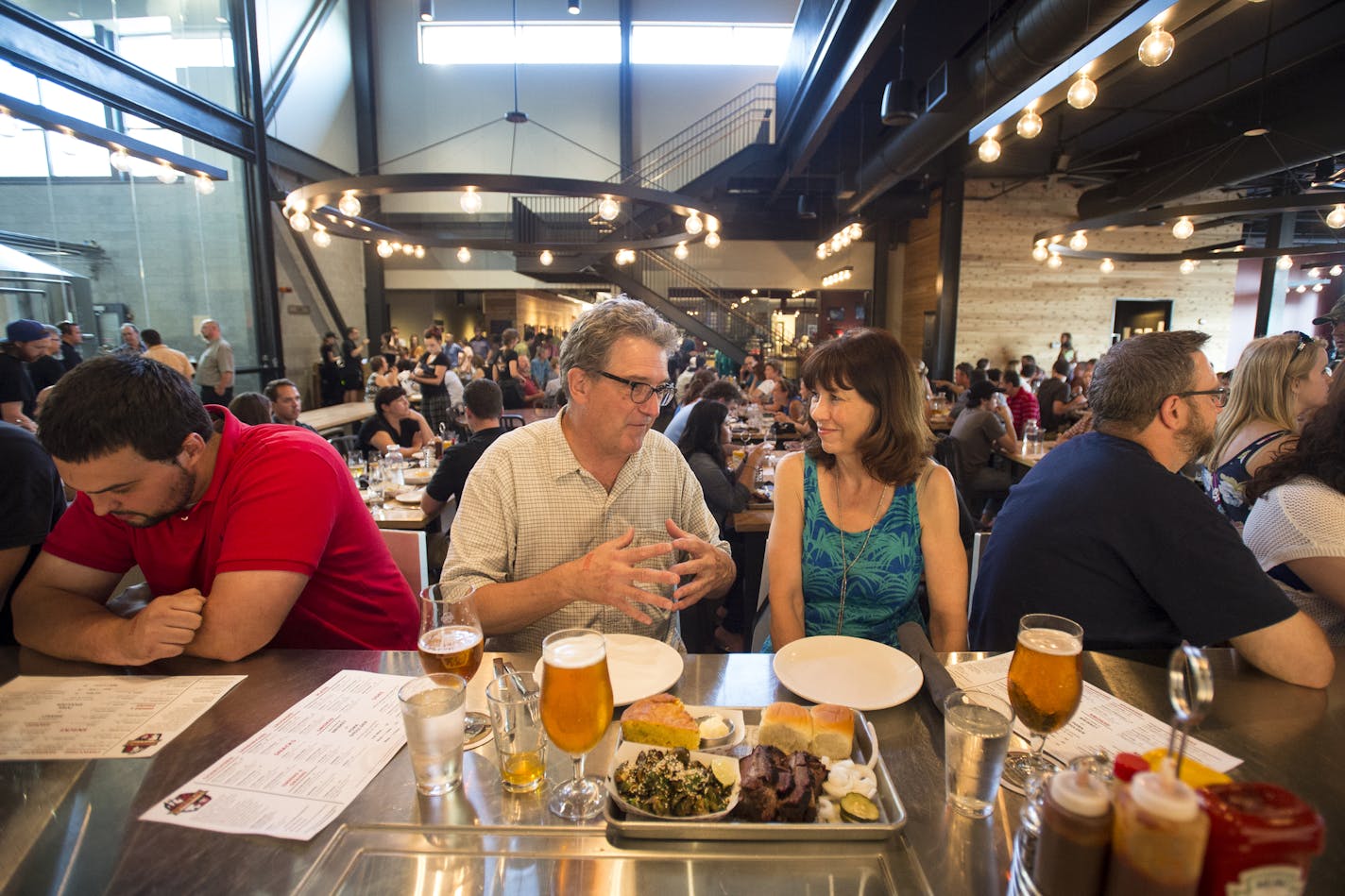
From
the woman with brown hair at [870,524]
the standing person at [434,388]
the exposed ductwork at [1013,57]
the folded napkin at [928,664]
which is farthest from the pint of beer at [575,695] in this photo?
the standing person at [434,388]

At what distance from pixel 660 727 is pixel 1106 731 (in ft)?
2.69

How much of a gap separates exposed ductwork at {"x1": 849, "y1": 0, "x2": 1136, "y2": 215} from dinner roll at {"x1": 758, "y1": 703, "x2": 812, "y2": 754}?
475 centimetres

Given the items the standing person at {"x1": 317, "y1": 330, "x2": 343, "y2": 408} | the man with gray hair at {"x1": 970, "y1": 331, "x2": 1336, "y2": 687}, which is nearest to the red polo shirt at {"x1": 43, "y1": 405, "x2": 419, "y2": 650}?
the man with gray hair at {"x1": 970, "y1": 331, "x2": 1336, "y2": 687}

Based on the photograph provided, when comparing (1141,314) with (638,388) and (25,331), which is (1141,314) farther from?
(25,331)

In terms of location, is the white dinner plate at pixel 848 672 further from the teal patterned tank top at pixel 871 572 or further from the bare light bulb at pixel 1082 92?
the bare light bulb at pixel 1082 92

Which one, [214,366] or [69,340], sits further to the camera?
[214,366]

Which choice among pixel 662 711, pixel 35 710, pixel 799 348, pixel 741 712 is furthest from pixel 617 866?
pixel 799 348

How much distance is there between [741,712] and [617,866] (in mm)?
400

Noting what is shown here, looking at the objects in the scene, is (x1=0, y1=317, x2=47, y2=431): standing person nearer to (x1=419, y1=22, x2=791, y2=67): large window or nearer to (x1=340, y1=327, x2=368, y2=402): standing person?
(x1=340, y1=327, x2=368, y2=402): standing person

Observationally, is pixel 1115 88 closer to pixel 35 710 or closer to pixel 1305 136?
pixel 1305 136

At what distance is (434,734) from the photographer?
1.03m

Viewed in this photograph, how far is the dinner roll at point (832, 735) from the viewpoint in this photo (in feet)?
3.59

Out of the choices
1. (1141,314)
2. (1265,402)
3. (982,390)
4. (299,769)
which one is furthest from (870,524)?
(1141,314)

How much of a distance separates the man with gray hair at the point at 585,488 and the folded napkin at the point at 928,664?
495mm
